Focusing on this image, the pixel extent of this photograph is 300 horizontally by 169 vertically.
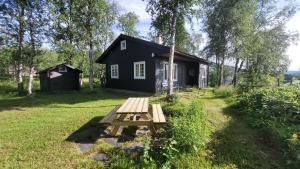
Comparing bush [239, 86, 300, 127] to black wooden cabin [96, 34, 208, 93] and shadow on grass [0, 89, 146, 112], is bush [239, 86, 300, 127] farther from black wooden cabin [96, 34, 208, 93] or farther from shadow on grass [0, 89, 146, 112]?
shadow on grass [0, 89, 146, 112]

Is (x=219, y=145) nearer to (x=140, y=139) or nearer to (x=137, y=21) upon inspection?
(x=140, y=139)

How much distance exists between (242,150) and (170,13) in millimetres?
6998

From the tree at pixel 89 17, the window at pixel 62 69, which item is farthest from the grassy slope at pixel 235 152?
the window at pixel 62 69

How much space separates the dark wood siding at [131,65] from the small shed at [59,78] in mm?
2900

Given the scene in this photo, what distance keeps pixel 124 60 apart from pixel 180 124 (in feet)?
36.5

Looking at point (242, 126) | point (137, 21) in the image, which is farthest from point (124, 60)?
point (137, 21)

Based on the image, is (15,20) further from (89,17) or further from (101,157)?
(101,157)

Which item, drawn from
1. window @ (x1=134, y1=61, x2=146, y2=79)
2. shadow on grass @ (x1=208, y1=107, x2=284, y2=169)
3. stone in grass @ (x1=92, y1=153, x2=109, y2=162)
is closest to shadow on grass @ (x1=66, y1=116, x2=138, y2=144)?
stone in grass @ (x1=92, y1=153, x2=109, y2=162)

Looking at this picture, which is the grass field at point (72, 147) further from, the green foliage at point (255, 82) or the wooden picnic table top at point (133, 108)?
the green foliage at point (255, 82)

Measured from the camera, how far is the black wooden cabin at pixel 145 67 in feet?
40.7

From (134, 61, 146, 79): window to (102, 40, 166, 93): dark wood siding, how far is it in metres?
0.22

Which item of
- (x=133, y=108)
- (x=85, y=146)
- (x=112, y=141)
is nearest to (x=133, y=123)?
(x=133, y=108)

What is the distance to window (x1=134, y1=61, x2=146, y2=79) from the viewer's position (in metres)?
13.0

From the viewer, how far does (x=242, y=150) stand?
167 inches
